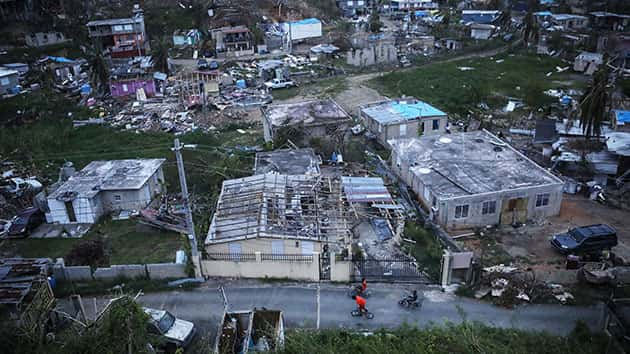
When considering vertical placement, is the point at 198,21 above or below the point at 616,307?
above

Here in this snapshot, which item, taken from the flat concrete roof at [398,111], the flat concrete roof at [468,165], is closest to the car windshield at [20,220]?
the flat concrete roof at [468,165]

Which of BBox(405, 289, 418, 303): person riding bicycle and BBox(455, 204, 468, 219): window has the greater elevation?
BBox(455, 204, 468, 219): window

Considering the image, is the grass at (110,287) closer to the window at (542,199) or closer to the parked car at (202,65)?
the window at (542,199)

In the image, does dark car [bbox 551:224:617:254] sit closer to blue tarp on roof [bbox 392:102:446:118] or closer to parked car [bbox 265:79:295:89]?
blue tarp on roof [bbox 392:102:446:118]

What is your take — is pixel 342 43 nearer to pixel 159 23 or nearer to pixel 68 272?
pixel 159 23

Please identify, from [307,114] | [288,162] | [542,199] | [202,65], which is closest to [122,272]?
[288,162]

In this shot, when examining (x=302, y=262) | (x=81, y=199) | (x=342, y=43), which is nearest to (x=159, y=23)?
(x=342, y=43)

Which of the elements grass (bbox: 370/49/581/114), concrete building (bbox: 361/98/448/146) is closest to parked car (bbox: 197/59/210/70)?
grass (bbox: 370/49/581/114)
